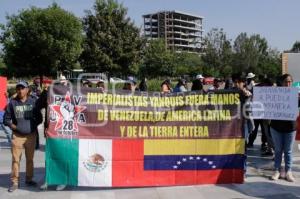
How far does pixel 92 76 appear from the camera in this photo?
38594 millimetres

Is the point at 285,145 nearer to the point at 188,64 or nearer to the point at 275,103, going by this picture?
the point at 275,103

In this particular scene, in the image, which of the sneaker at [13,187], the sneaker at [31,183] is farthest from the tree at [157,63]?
the sneaker at [13,187]

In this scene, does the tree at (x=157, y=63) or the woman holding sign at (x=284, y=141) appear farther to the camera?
the tree at (x=157, y=63)

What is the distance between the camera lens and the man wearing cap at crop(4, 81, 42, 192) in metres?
7.73

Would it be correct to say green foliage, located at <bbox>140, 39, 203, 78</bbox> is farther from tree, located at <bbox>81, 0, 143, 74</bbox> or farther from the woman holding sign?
the woman holding sign

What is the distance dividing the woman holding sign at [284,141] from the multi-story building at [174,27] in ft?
466

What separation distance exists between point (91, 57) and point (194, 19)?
130 meters

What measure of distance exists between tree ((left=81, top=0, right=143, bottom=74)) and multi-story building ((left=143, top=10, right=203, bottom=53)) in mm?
108633

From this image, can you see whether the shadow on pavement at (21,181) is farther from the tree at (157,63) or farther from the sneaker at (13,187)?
the tree at (157,63)

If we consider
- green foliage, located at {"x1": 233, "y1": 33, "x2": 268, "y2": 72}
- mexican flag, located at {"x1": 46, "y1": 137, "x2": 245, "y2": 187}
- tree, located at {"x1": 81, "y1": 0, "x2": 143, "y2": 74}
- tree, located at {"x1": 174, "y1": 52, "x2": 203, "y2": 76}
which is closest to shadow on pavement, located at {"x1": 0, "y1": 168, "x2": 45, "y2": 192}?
mexican flag, located at {"x1": 46, "y1": 137, "x2": 245, "y2": 187}

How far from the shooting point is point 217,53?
245 feet

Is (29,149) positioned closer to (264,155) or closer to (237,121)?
(237,121)

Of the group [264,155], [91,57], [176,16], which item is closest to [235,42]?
[91,57]

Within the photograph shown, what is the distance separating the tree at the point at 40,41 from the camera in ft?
123
